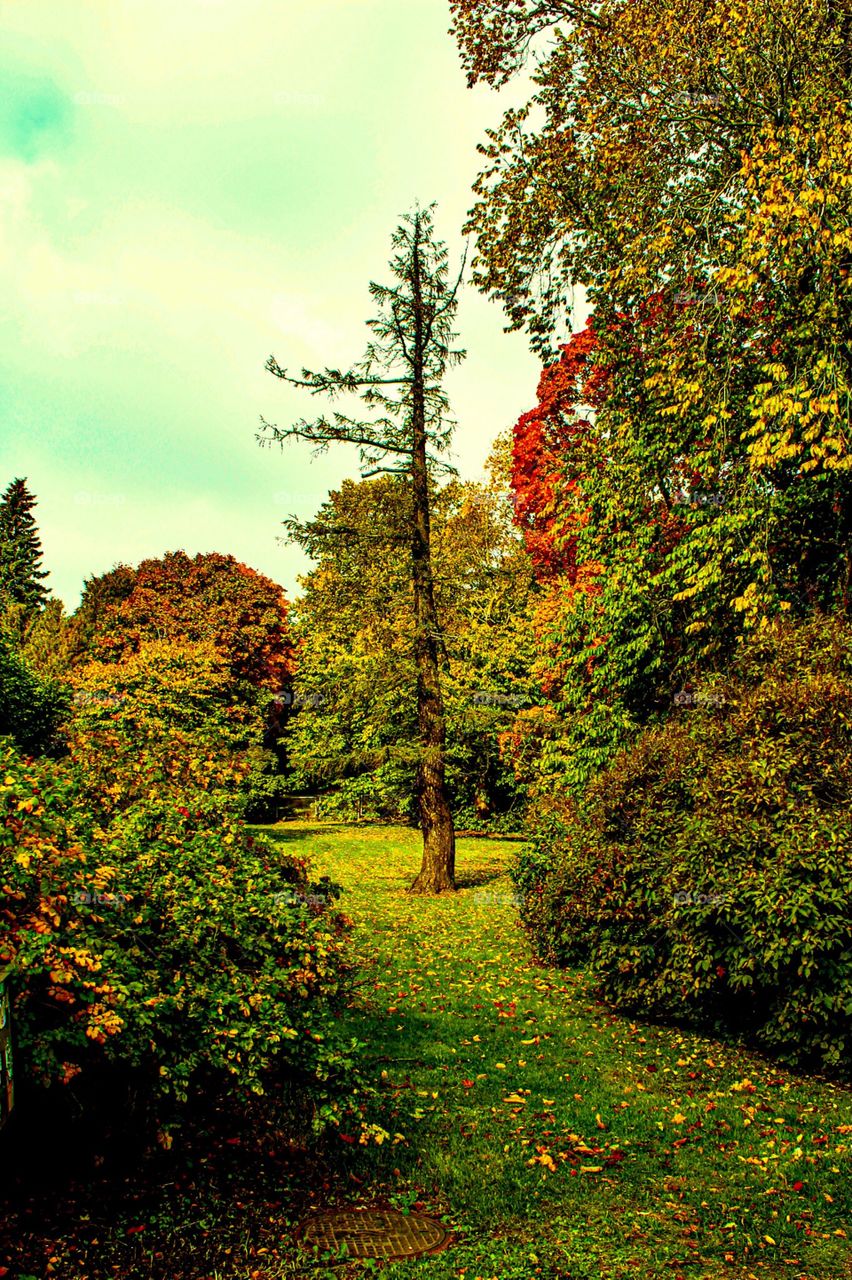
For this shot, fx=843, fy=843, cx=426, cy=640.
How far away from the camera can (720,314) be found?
11.0 meters

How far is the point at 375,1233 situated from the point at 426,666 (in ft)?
41.1

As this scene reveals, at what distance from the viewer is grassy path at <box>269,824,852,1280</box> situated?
411 cm

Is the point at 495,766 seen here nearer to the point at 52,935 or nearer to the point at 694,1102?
the point at 694,1102

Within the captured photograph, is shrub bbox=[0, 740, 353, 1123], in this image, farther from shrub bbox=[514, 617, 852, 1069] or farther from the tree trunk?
the tree trunk

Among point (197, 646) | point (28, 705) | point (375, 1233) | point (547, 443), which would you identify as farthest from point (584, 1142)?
point (547, 443)

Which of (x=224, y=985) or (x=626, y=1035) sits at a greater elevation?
(x=224, y=985)

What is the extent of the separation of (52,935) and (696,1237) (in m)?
3.51

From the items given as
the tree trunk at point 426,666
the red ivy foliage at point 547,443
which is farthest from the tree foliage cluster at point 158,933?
the red ivy foliage at point 547,443

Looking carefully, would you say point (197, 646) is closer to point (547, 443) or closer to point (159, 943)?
point (547, 443)

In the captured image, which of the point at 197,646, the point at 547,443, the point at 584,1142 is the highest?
the point at 547,443

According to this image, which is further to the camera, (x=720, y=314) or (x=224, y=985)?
(x=720, y=314)

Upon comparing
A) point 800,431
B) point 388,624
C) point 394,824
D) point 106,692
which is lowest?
point 394,824

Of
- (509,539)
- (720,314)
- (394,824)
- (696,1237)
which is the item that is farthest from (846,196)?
(394,824)

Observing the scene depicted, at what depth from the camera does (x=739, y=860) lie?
7.18 meters
